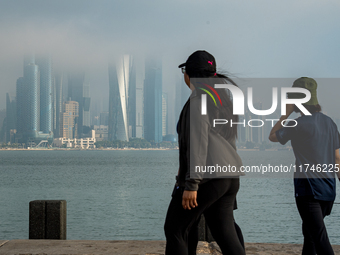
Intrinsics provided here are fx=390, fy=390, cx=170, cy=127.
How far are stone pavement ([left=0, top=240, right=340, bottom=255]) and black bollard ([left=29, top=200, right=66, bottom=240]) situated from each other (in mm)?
274

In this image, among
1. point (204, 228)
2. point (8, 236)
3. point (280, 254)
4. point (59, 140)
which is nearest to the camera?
point (280, 254)

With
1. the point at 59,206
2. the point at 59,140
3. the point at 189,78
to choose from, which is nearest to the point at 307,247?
the point at 189,78

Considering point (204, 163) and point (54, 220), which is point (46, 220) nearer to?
point (54, 220)

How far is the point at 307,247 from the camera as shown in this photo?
8.81ft

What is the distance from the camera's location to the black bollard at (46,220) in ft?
14.1

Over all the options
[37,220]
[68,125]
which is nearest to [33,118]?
[68,125]

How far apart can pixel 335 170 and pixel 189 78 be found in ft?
3.79

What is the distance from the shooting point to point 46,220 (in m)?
4.31

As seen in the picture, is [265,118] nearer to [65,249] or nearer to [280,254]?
[280,254]

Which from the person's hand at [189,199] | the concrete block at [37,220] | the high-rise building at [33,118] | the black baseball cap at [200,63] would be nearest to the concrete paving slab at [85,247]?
the concrete block at [37,220]

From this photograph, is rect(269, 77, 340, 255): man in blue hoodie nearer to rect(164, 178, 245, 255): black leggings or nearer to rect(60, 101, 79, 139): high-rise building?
rect(164, 178, 245, 255): black leggings

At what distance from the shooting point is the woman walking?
2.20m

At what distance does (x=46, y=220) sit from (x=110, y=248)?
988 mm

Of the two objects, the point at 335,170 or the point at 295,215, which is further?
the point at 295,215
